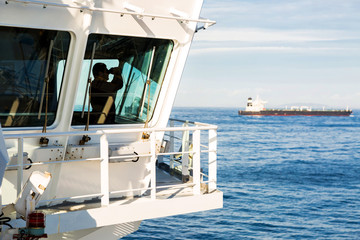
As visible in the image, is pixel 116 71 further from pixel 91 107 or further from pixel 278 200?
pixel 278 200

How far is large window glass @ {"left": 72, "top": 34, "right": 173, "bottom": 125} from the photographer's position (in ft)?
23.7

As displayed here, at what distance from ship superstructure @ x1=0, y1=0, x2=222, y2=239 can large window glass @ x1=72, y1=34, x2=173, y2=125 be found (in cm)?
2

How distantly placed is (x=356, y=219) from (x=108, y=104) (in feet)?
79.7

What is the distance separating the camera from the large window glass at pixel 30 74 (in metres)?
6.52

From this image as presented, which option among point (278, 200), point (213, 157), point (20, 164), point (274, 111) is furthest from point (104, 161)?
point (274, 111)

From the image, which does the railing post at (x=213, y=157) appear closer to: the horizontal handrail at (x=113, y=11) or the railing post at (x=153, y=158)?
the railing post at (x=153, y=158)

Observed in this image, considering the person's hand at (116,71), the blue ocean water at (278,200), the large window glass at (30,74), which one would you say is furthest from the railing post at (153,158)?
the blue ocean water at (278,200)

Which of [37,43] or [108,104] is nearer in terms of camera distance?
[37,43]

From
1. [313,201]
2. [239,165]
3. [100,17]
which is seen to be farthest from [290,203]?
[100,17]

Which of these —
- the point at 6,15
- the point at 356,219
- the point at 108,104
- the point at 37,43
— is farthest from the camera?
the point at 356,219

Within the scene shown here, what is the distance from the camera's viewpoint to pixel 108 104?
7617 mm

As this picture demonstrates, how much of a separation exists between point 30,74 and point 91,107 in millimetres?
1110

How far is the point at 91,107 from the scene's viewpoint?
746cm

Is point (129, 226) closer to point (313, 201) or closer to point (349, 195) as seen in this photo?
point (313, 201)
